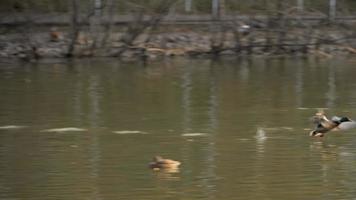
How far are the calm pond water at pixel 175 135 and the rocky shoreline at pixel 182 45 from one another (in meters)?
4.41

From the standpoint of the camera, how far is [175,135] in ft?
44.5

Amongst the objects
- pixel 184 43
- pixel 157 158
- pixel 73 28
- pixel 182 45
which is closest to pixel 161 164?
pixel 157 158

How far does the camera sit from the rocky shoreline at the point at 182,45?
28.0 m

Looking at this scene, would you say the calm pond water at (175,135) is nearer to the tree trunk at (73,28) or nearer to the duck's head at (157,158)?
the duck's head at (157,158)

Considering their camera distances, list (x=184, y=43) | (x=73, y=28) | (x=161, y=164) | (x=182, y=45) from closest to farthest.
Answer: (x=161, y=164) < (x=73, y=28) < (x=182, y=45) < (x=184, y=43)

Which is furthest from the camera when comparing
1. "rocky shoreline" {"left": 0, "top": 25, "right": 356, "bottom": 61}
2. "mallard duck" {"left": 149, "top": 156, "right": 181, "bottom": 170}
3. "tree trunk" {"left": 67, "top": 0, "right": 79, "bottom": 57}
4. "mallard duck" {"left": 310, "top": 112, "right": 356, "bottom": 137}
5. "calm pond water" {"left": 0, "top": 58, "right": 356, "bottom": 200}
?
"rocky shoreline" {"left": 0, "top": 25, "right": 356, "bottom": 61}

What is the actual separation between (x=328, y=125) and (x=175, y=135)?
6.45ft

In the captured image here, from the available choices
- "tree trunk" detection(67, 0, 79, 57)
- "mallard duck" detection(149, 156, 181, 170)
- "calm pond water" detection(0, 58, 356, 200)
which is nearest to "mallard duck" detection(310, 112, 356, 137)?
"calm pond water" detection(0, 58, 356, 200)

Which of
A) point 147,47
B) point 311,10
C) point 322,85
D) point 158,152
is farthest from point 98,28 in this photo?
point 158,152

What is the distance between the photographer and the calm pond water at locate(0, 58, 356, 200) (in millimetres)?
10258

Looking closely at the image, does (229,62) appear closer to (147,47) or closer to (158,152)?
(147,47)

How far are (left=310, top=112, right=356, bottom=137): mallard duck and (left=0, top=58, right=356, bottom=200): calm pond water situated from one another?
0.41 ft

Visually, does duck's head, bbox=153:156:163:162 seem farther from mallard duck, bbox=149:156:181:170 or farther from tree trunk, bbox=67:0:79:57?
tree trunk, bbox=67:0:79:57

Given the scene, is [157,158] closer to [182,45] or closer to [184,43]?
[182,45]
